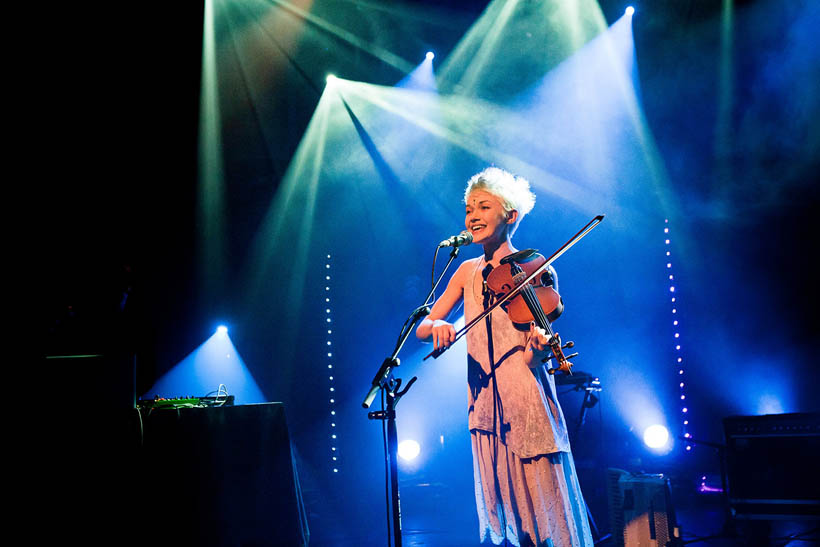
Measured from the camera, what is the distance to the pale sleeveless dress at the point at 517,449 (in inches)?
110

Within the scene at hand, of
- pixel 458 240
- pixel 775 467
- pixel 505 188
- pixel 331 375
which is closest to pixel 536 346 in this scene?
pixel 458 240

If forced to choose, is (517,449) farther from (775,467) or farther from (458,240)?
(775,467)

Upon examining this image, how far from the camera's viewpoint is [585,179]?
24.4 feet

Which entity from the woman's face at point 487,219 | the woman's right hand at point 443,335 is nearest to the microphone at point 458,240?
the woman's face at point 487,219

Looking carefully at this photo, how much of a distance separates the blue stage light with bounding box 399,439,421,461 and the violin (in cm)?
458

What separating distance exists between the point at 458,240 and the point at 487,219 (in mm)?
319

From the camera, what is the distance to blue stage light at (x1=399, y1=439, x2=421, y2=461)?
7.08 m

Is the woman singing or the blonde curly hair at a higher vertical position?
the blonde curly hair

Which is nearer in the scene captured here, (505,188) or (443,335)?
(443,335)

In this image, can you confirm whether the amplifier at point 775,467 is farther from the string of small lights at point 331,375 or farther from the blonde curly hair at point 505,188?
the string of small lights at point 331,375

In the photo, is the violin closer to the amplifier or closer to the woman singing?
the woman singing

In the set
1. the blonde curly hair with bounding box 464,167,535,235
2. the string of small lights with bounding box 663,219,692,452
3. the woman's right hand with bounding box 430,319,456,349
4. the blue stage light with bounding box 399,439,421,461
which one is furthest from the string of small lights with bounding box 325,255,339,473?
the woman's right hand with bounding box 430,319,456,349

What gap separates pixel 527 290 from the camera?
2.79 meters

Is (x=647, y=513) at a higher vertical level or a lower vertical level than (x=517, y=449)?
lower
